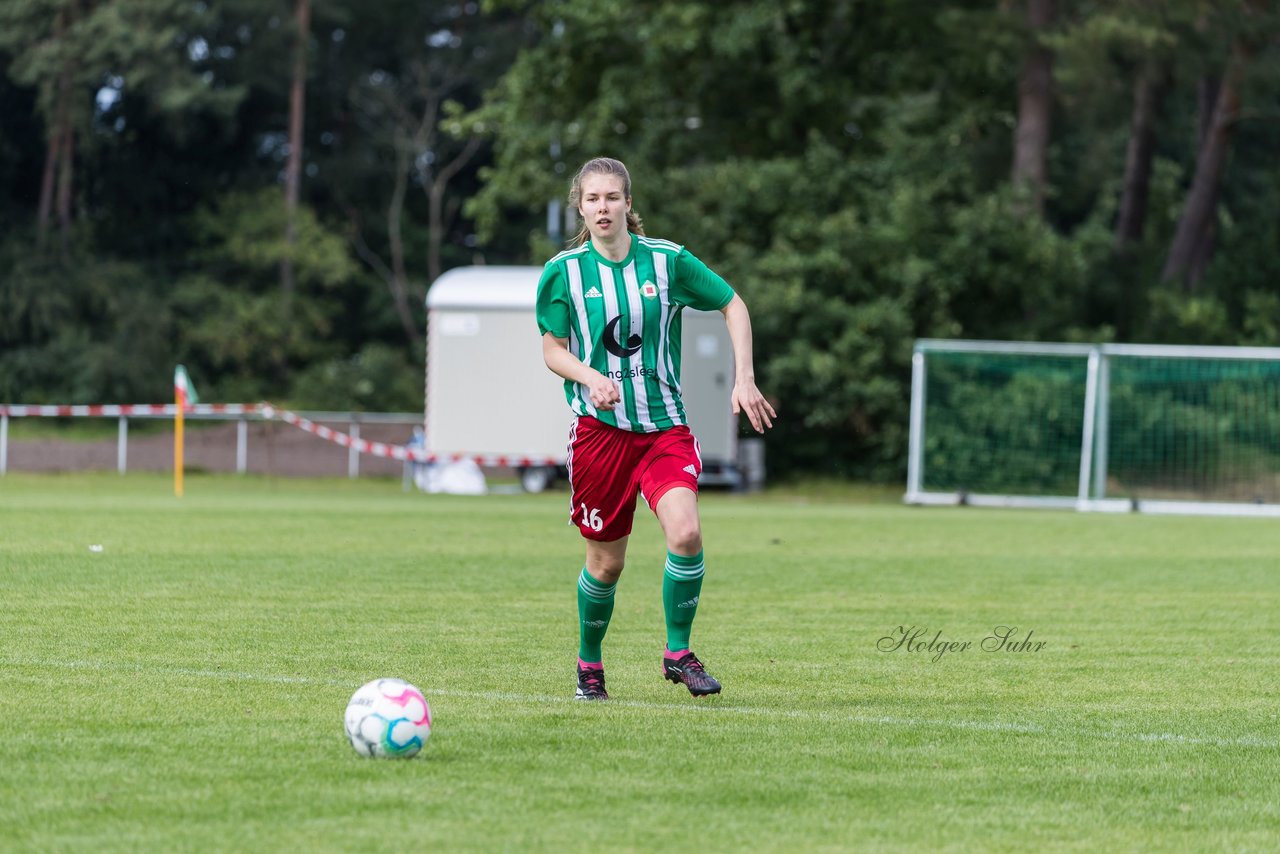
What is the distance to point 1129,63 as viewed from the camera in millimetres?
30469

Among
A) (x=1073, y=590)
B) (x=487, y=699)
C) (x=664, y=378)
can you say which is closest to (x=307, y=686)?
(x=487, y=699)

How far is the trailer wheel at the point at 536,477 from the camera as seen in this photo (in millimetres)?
26688

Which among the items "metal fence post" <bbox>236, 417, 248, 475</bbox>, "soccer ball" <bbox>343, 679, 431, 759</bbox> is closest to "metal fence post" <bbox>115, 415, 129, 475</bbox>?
"metal fence post" <bbox>236, 417, 248, 475</bbox>

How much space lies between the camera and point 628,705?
6707mm

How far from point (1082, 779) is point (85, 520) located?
1283cm

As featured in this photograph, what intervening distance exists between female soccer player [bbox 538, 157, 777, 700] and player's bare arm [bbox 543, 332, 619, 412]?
1cm

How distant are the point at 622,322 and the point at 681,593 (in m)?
1.06

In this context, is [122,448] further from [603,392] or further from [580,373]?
[603,392]

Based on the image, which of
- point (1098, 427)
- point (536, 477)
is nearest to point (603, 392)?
point (1098, 427)

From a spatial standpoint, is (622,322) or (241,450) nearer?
(622,322)

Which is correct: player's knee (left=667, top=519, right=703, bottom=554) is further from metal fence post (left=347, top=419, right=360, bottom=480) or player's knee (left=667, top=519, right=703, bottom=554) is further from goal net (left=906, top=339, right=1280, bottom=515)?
metal fence post (left=347, top=419, right=360, bottom=480)

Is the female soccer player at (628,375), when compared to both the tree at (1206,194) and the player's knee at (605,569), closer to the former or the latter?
the player's knee at (605,569)

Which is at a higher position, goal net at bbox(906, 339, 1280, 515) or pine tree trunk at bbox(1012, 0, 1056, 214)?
pine tree trunk at bbox(1012, 0, 1056, 214)

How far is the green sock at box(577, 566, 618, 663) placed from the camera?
22.9ft
